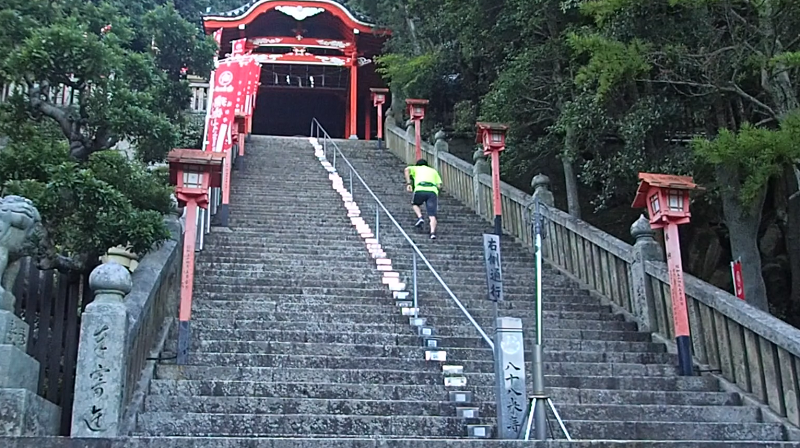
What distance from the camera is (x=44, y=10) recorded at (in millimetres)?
11664

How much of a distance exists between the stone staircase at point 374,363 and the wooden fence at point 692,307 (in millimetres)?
211

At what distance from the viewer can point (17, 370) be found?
4.78 metres

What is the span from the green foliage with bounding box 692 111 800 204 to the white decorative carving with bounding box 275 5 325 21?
1617 centimetres

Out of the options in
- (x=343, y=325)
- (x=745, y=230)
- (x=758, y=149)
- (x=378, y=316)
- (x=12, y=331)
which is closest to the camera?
(x=12, y=331)

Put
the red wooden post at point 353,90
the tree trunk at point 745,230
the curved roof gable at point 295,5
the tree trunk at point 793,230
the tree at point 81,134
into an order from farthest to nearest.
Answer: the red wooden post at point 353,90 → the curved roof gable at point 295,5 → the tree trunk at point 793,230 → the tree trunk at point 745,230 → the tree at point 81,134

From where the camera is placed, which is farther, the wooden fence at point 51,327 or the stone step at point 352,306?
the stone step at point 352,306

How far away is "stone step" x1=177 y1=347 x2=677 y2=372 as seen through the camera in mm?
6328

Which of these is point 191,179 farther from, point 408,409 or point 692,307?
point 692,307

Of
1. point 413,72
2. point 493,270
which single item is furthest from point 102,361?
point 413,72

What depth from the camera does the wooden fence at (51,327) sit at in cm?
550

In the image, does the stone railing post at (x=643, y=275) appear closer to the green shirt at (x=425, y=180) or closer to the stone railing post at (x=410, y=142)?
the green shirt at (x=425, y=180)

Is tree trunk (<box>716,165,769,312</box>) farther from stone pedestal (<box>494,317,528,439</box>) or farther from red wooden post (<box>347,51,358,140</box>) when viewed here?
red wooden post (<box>347,51,358,140</box>)

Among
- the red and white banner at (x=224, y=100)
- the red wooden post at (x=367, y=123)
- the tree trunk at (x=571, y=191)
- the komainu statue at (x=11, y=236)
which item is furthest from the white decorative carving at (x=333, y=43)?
the komainu statue at (x=11, y=236)

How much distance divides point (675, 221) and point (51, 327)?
5.23 metres
